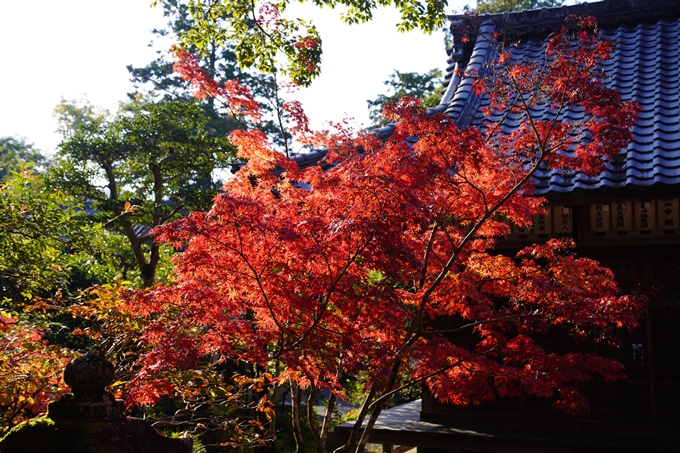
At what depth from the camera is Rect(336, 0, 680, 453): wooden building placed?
838cm

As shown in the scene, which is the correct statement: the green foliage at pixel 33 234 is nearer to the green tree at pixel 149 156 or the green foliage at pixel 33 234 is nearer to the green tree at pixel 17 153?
the green tree at pixel 149 156

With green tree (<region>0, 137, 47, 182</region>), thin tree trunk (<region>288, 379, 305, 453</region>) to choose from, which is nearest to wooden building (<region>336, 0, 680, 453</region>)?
thin tree trunk (<region>288, 379, 305, 453</region>)

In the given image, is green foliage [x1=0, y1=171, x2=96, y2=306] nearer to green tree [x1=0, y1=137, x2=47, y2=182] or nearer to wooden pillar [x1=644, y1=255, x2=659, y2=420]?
wooden pillar [x1=644, y1=255, x2=659, y2=420]

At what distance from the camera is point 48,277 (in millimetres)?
8297

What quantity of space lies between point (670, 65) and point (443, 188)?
6.43m

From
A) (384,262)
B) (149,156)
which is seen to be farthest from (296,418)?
(149,156)

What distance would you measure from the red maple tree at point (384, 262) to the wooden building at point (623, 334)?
131cm

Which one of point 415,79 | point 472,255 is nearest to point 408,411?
point 472,255

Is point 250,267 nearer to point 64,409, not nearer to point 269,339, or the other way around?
point 269,339

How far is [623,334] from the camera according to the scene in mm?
9289

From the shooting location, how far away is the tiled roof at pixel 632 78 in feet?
27.6

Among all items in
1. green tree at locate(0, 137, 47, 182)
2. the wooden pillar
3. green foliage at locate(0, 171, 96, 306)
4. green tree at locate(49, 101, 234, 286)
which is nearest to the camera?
green foliage at locate(0, 171, 96, 306)

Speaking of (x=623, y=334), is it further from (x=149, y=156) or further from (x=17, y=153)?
(x=17, y=153)

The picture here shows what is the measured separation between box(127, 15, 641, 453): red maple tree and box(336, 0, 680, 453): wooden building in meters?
1.31
